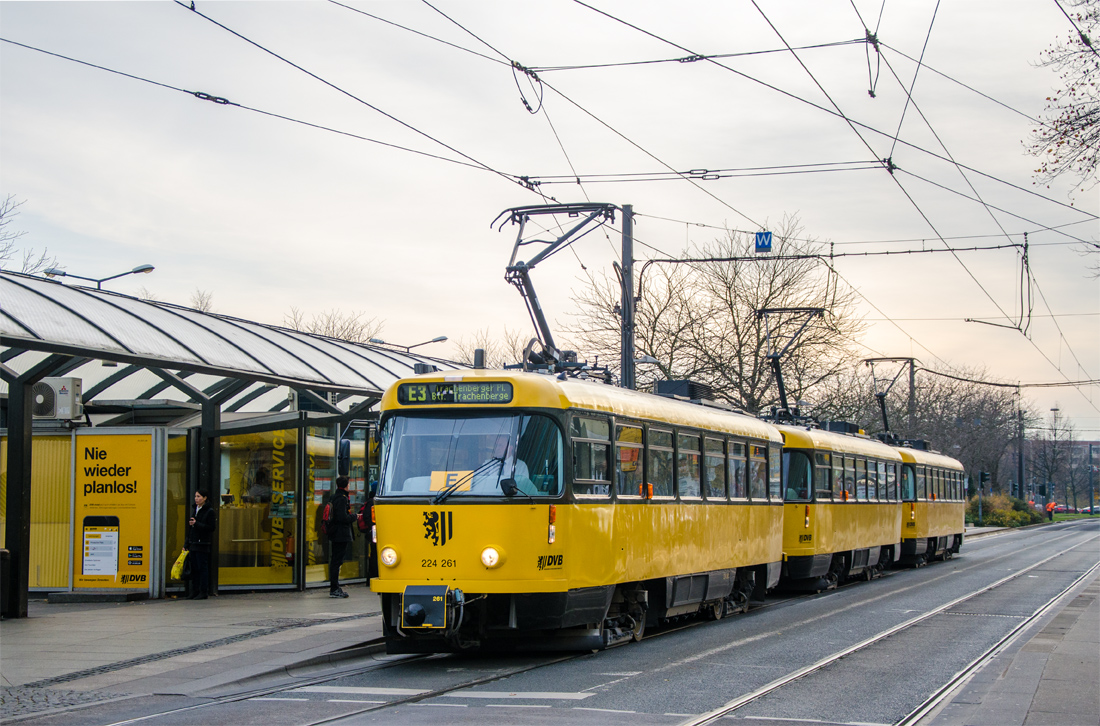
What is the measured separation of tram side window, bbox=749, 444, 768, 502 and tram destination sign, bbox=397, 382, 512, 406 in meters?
6.89

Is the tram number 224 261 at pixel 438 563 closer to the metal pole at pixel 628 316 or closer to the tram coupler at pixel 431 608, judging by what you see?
the tram coupler at pixel 431 608

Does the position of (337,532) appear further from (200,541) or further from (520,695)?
(520,695)

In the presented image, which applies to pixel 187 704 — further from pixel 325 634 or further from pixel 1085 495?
pixel 1085 495

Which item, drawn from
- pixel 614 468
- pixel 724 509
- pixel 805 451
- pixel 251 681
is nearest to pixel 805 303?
pixel 805 451

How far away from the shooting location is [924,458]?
3180 centimetres

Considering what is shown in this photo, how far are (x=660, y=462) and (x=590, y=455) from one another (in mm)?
2108

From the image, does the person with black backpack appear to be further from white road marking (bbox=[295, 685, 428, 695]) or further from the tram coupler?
white road marking (bbox=[295, 685, 428, 695])

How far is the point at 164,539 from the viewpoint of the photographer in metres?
17.1

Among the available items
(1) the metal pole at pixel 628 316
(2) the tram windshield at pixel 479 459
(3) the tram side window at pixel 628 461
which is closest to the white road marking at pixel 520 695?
(2) the tram windshield at pixel 479 459

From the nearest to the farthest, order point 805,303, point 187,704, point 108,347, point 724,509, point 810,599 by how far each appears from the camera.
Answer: point 187,704 → point 108,347 → point 724,509 → point 810,599 → point 805,303

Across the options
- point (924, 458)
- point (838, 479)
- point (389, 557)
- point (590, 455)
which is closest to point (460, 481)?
point (389, 557)

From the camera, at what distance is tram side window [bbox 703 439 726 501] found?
52.0 ft

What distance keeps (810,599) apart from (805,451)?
8.40 ft

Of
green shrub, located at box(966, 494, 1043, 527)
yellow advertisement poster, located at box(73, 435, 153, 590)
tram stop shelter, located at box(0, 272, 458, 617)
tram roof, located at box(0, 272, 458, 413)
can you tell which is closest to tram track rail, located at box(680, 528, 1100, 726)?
tram stop shelter, located at box(0, 272, 458, 617)
